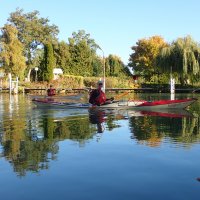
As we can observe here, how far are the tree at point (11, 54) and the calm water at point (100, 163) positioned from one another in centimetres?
4303

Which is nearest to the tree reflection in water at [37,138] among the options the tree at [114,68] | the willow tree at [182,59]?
the willow tree at [182,59]

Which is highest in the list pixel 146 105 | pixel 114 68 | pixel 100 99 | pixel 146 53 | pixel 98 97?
pixel 146 53

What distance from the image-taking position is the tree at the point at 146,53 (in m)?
74.5

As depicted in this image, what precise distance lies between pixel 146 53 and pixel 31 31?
21.6 meters

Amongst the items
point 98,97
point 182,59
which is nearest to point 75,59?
point 182,59

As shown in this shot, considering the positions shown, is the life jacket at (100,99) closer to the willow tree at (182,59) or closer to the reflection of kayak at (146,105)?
the reflection of kayak at (146,105)

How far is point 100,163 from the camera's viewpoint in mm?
8641

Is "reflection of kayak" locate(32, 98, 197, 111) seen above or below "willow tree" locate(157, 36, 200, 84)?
below

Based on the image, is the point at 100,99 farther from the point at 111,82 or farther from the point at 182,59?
the point at 111,82

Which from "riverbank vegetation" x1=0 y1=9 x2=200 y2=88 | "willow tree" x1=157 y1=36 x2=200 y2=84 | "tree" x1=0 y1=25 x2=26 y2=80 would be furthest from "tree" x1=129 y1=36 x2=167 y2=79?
"tree" x1=0 y1=25 x2=26 y2=80

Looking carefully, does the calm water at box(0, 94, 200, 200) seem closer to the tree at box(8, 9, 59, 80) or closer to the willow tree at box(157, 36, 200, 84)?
the willow tree at box(157, 36, 200, 84)

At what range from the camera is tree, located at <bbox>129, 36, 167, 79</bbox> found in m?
74.5

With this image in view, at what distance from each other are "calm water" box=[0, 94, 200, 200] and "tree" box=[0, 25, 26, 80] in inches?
1694

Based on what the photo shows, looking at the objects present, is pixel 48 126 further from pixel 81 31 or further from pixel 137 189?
pixel 81 31
